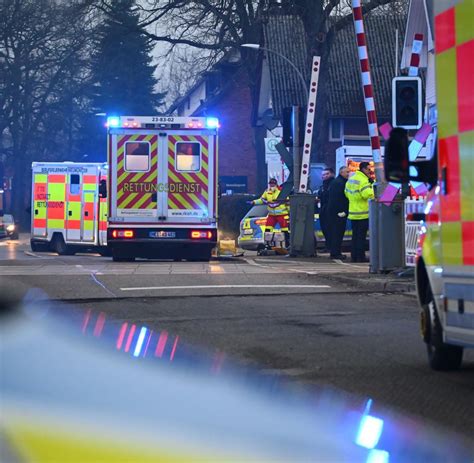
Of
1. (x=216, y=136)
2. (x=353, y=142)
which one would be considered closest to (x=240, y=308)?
(x=216, y=136)

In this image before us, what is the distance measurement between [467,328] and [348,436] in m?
1.41

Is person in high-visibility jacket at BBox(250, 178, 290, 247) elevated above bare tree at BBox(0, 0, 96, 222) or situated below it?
below

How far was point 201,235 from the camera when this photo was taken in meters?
23.7

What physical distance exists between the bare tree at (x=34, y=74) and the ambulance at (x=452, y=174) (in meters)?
37.3

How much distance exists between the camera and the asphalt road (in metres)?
7.58

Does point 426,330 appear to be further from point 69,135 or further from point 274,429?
point 69,135

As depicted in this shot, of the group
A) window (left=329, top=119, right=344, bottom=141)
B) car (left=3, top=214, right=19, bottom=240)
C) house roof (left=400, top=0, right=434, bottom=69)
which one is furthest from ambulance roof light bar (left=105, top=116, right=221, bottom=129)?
window (left=329, top=119, right=344, bottom=141)

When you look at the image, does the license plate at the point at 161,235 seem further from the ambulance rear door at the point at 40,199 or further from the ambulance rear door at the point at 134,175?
the ambulance rear door at the point at 40,199

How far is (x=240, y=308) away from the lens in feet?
41.6

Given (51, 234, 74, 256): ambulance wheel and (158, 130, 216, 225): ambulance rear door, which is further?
(51, 234, 74, 256): ambulance wheel

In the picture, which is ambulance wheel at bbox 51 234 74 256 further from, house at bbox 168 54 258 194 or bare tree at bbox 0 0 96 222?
house at bbox 168 54 258 194

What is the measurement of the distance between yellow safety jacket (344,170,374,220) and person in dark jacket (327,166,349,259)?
1674 millimetres

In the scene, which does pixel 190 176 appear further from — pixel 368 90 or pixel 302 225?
pixel 368 90

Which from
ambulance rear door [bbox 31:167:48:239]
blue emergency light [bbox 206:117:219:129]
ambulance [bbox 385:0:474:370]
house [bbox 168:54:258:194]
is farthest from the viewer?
house [bbox 168:54:258:194]
